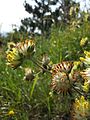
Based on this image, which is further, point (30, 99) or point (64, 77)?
point (30, 99)

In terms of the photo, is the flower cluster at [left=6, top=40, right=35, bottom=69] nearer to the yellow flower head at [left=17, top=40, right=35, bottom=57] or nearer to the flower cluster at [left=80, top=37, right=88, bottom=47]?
the yellow flower head at [left=17, top=40, right=35, bottom=57]

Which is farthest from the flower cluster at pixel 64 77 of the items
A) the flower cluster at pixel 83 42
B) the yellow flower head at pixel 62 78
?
the flower cluster at pixel 83 42

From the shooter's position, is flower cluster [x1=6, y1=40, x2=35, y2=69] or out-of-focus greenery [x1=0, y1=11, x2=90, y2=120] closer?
flower cluster [x1=6, y1=40, x2=35, y2=69]

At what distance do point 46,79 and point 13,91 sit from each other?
0.81 ft

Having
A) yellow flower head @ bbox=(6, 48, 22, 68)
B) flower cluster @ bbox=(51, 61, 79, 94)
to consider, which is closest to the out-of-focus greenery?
yellow flower head @ bbox=(6, 48, 22, 68)

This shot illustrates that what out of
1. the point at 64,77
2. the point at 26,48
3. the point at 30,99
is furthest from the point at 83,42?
the point at 64,77

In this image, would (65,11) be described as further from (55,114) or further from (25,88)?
(55,114)

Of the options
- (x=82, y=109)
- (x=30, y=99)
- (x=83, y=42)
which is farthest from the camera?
(x=83, y=42)

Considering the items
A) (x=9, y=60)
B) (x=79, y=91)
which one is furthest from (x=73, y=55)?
(x=79, y=91)

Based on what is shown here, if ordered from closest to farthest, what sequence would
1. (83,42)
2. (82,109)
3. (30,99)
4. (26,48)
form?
(82,109) → (26,48) → (30,99) → (83,42)

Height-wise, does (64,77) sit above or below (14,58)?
below

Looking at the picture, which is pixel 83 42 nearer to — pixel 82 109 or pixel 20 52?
pixel 20 52

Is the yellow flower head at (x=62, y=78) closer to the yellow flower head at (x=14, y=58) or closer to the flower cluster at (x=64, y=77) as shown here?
the flower cluster at (x=64, y=77)

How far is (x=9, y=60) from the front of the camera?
6.43 feet
